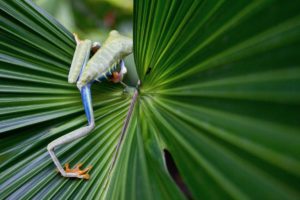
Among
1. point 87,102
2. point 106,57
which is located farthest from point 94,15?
point 87,102

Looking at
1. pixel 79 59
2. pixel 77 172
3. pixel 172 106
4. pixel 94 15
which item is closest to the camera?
pixel 172 106

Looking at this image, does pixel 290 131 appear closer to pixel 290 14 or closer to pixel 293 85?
pixel 293 85

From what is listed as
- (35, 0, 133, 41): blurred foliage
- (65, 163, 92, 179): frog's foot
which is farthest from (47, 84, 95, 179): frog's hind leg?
(35, 0, 133, 41): blurred foliage

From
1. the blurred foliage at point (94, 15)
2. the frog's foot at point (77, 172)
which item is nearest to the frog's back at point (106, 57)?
the frog's foot at point (77, 172)

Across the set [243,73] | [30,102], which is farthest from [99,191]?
[243,73]

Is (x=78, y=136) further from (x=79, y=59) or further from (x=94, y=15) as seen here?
(x=94, y=15)

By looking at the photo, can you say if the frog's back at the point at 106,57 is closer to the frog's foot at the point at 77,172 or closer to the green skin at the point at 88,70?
the green skin at the point at 88,70

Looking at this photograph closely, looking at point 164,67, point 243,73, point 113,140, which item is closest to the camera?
point 243,73
